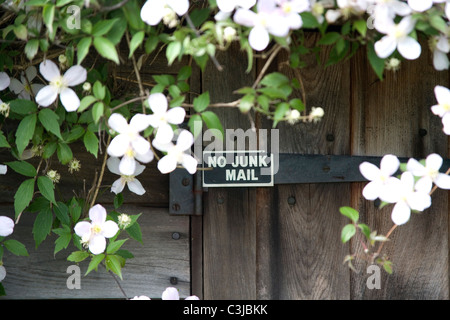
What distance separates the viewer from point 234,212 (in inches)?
60.3

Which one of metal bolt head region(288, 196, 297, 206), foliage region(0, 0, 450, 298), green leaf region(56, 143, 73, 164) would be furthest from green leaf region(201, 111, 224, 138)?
metal bolt head region(288, 196, 297, 206)

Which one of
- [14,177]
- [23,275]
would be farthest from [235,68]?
[23,275]

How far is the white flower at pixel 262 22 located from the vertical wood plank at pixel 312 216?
0.49m

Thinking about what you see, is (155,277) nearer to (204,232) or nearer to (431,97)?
(204,232)

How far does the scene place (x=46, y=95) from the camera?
46.8 inches

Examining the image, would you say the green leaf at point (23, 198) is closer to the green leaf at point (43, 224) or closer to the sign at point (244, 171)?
the green leaf at point (43, 224)

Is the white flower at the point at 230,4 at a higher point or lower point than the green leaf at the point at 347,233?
higher

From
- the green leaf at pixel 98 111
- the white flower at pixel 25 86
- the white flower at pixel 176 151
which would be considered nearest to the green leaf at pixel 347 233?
the white flower at pixel 176 151

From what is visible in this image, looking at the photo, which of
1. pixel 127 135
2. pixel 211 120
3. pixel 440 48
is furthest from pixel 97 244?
pixel 440 48

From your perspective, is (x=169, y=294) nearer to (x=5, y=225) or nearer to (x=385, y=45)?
(x=5, y=225)

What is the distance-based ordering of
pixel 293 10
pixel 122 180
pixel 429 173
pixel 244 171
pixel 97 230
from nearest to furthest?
pixel 293 10
pixel 429 173
pixel 97 230
pixel 122 180
pixel 244 171

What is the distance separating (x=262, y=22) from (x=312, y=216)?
645mm

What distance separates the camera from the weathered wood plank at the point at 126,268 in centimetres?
153

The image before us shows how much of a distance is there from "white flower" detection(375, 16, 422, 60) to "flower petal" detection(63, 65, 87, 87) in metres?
0.58
